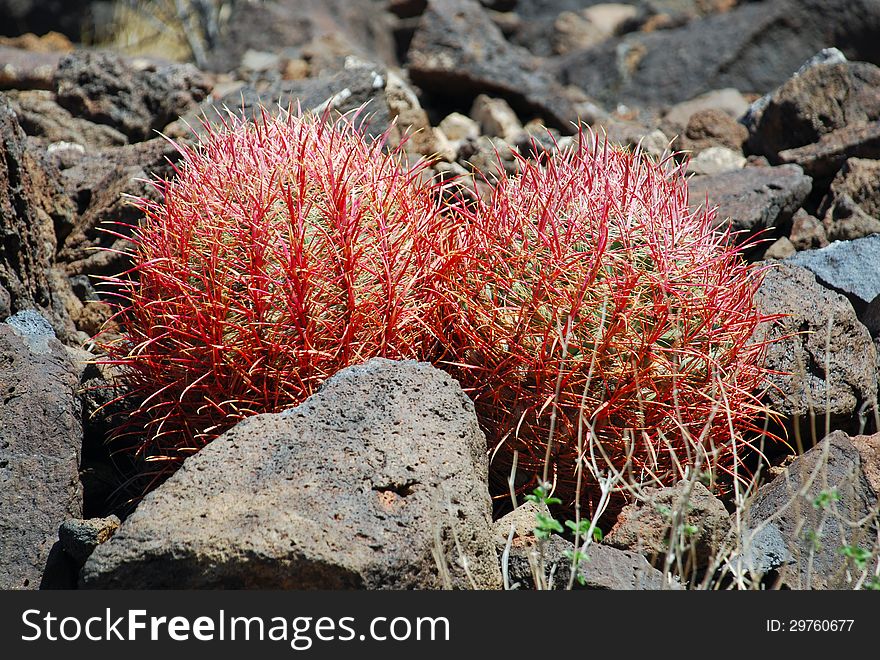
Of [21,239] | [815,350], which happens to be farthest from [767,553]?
[21,239]

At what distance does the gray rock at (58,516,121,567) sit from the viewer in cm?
346

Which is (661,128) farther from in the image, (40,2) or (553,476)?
(40,2)

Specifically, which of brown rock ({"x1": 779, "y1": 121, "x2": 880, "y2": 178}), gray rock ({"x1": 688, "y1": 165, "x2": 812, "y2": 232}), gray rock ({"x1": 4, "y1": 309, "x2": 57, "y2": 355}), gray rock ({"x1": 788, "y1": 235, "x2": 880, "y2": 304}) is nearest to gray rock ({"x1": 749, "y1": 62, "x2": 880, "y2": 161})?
brown rock ({"x1": 779, "y1": 121, "x2": 880, "y2": 178})

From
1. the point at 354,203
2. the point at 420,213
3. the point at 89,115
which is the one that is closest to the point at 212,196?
the point at 354,203

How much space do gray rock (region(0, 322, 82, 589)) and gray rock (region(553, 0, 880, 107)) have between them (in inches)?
271

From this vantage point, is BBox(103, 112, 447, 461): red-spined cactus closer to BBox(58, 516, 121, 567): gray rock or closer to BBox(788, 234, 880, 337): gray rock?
BBox(58, 516, 121, 567): gray rock

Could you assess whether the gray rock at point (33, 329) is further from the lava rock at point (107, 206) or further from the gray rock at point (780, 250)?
the gray rock at point (780, 250)

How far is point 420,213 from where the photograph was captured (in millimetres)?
3967

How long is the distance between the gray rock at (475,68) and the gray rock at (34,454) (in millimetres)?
4489

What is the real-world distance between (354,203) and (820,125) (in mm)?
4077

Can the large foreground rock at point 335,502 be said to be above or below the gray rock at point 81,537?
above

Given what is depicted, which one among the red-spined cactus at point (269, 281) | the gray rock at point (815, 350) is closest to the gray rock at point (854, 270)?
the gray rock at point (815, 350)

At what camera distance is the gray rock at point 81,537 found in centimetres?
346

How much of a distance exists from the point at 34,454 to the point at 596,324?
6.90 ft
